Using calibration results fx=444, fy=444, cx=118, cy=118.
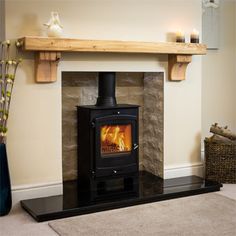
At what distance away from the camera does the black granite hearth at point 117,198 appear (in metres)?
3.37

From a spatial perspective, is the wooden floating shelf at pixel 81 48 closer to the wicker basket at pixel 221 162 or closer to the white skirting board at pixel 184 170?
the wicker basket at pixel 221 162

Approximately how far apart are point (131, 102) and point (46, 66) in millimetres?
1211

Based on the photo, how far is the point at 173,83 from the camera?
433cm

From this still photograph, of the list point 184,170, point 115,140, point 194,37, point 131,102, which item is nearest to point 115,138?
point 115,140

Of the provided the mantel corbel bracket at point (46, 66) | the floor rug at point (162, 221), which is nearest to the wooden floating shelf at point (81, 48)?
the mantel corbel bracket at point (46, 66)

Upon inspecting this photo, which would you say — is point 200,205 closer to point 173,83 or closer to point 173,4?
point 173,83

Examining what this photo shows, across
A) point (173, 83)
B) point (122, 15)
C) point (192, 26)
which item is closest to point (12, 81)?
point (122, 15)

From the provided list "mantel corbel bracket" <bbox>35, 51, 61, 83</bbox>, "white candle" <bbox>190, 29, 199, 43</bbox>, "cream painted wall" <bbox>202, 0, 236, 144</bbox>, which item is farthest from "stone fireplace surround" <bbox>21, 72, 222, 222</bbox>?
"cream painted wall" <bbox>202, 0, 236, 144</bbox>

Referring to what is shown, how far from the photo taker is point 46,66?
363 centimetres

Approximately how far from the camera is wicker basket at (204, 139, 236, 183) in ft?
14.2

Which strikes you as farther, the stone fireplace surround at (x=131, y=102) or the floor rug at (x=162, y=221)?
the stone fireplace surround at (x=131, y=102)

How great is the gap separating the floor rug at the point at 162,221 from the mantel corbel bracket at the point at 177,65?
4.02 ft

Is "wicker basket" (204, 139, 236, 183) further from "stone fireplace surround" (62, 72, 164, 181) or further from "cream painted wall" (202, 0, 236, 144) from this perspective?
"cream painted wall" (202, 0, 236, 144)

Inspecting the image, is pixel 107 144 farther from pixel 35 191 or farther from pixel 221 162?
pixel 221 162
